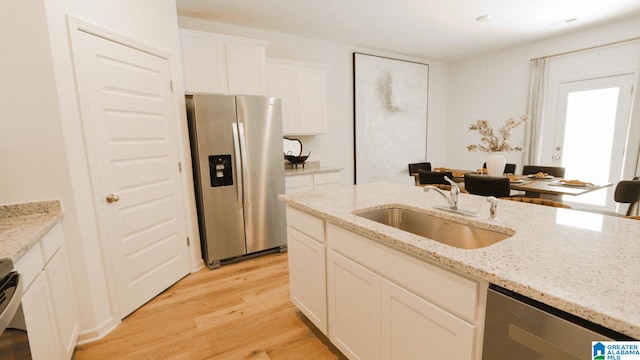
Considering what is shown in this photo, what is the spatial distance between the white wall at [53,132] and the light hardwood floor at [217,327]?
0.24m

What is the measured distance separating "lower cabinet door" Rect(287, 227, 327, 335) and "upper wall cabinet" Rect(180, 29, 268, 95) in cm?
196

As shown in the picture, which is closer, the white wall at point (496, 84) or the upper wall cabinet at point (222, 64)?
the upper wall cabinet at point (222, 64)

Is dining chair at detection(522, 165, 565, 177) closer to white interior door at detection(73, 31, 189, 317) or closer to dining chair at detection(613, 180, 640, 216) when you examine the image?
dining chair at detection(613, 180, 640, 216)

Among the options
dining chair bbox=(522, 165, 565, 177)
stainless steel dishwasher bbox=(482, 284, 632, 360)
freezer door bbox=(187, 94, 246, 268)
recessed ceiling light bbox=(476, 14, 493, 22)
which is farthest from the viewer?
dining chair bbox=(522, 165, 565, 177)

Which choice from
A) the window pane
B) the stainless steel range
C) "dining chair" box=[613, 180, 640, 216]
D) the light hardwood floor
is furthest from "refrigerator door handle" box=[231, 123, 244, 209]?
the window pane

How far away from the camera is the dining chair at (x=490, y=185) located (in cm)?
265

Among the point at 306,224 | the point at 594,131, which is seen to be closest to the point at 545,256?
the point at 306,224

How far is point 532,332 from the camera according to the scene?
2.53ft

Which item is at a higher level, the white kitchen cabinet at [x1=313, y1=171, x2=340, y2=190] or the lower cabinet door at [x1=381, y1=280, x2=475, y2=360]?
the white kitchen cabinet at [x1=313, y1=171, x2=340, y2=190]

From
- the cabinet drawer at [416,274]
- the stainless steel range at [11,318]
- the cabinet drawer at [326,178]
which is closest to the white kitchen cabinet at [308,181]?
the cabinet drawer at [326,178]

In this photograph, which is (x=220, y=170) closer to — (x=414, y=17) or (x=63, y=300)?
(x=63, y=300)

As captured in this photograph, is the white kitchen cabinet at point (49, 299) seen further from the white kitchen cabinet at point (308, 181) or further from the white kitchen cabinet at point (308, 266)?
the white kitchen cabinet at point (308, 181)

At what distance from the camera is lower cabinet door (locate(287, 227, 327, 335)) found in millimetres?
1732

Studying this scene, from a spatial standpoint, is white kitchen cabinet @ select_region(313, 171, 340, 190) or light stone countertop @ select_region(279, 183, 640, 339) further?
white kitchen cabinet @ select_region(313, 171, 340, 190)
